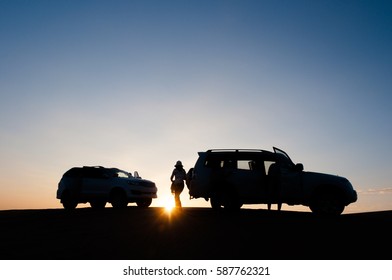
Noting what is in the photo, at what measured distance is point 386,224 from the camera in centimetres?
1277

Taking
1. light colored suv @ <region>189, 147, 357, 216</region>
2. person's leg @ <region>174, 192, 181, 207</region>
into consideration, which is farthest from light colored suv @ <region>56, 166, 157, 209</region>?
light colored suv @ <region>189, 147, 357, 216</region>

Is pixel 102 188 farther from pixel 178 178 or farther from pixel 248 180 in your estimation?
pixel 248 180

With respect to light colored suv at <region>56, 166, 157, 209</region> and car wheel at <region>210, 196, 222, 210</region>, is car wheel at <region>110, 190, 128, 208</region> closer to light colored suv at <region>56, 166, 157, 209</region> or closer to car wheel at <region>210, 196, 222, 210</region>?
light colored suv at <region>56, 166, 157, 209</region>

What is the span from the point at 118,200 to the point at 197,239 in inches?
472

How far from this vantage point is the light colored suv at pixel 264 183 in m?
15.4

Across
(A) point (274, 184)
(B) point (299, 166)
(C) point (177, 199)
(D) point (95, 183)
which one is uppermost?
(B) point (299, 166)

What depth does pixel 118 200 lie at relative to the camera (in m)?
21.0

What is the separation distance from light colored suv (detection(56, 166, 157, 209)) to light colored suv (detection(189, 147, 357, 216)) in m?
5.17

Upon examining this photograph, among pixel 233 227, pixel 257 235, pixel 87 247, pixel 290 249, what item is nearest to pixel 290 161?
pixel 233 227

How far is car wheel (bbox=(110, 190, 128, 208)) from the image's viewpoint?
2089 centimetres

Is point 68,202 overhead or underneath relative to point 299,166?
underneath

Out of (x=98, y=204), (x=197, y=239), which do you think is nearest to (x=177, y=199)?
(x=98, y=204)
